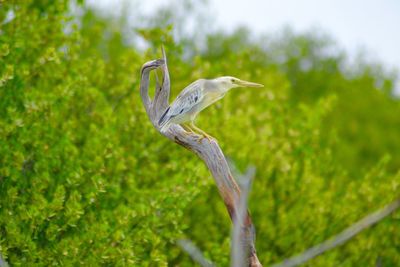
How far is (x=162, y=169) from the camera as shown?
17688 mm

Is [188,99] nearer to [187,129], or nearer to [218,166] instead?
[187,129]

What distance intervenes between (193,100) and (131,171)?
26.9 ft

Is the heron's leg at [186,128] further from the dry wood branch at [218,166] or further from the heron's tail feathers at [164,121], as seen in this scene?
the heron's tail feathers at [164,121]

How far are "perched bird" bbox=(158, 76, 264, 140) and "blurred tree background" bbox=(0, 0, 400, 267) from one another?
3.45 metres

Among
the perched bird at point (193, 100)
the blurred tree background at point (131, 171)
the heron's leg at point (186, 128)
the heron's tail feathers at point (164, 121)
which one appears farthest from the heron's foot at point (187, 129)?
the blurred tree background at point (131, 171)

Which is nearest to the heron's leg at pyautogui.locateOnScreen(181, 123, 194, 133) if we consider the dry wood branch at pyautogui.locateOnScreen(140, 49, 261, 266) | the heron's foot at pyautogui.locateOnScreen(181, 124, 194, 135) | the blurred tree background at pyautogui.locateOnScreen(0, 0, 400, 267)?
the heron's foot at pyautogui.locateOnScreen(181, 124, 194, 135)

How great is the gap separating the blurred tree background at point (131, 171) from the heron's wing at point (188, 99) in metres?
3.58

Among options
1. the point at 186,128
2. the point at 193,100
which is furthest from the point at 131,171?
the point at 193,100

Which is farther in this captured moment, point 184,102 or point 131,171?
point 131,171

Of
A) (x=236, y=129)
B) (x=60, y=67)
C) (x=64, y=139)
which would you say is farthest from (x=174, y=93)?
(x=64, y=139)

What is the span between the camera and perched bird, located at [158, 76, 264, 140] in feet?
29.1

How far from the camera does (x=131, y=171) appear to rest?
16938 mm

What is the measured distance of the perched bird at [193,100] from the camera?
8883mm

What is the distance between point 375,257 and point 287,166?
2.96 m
